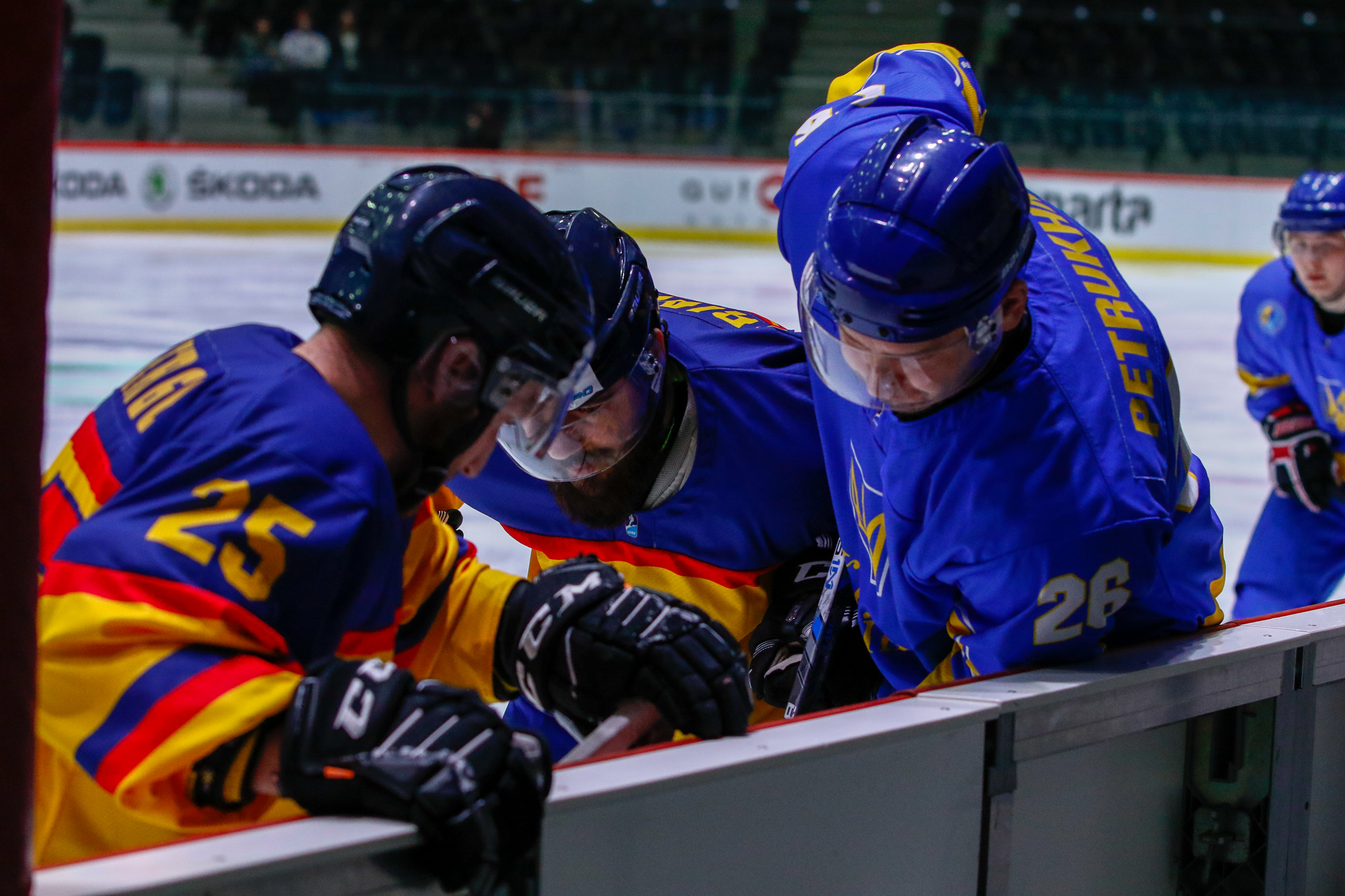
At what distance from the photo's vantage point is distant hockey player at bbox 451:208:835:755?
80.9 inches

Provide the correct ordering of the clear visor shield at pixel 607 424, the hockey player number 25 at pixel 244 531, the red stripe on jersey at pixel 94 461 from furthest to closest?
the clear visor shield at pixel 607 424 → the red stripe on jersey at pixel 94 461 → the hockey player number 25 at pixel 244 531

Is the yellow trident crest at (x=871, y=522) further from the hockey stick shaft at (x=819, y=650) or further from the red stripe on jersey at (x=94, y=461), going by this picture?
the red stripe on jersey at (x=94, y=461)

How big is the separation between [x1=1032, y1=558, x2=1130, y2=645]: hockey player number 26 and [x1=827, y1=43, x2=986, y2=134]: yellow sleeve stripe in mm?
931

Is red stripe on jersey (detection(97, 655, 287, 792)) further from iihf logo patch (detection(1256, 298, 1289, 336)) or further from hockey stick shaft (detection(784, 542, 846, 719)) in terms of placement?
iihf logo patch (detection(1256, 298, 1289, 336))

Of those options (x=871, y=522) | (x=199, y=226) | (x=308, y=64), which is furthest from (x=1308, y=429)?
(x=308, y=64)

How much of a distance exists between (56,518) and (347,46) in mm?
14085

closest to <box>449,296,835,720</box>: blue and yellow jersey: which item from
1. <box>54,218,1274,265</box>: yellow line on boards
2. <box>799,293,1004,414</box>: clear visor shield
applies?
<box>799,293,1004,414</box>: clear visor shield

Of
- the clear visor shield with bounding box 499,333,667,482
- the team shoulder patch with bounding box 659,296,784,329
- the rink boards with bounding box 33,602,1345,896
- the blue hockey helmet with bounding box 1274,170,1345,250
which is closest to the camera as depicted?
the rink boards with bounding box 33,602,1345,896

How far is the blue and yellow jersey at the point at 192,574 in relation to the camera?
3.34ft

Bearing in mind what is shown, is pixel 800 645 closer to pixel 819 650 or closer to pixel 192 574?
pixel 819 650

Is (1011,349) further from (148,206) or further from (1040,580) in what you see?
(148,206)

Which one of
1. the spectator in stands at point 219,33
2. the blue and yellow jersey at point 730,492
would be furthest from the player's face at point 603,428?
the spectator in stands at point 219,33

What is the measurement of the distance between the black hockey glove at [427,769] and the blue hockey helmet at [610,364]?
34.3 inches

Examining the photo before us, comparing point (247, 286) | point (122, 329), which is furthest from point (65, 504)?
point (247, 286)
